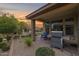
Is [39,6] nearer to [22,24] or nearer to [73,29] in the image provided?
[22,24]

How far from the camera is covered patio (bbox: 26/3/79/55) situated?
5199mm

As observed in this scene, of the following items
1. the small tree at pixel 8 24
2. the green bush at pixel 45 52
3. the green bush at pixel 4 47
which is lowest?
the green bush at pixel 45 52

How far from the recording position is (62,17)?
5324mm

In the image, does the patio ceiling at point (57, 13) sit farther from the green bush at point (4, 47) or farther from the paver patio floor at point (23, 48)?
the green bush at point (4, 47)

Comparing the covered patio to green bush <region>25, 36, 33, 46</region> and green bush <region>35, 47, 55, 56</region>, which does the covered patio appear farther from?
green bush <region>35, 47, 55, 56</region>

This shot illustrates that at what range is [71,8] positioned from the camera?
521 centimetres

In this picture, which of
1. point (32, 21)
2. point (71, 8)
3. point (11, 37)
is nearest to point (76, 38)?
point (71, 8)

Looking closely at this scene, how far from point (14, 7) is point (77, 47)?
1.95 m

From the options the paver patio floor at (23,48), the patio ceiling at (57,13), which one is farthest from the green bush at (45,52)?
the patio ceiling at (57,13)

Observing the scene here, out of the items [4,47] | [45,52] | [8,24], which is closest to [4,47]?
[4,47]

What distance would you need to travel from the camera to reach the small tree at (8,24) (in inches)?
210

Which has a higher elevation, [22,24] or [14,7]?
[14,7]

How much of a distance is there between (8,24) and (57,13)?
1325mm

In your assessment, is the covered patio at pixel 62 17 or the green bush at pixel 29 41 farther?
the green bush at pixel 29 41
